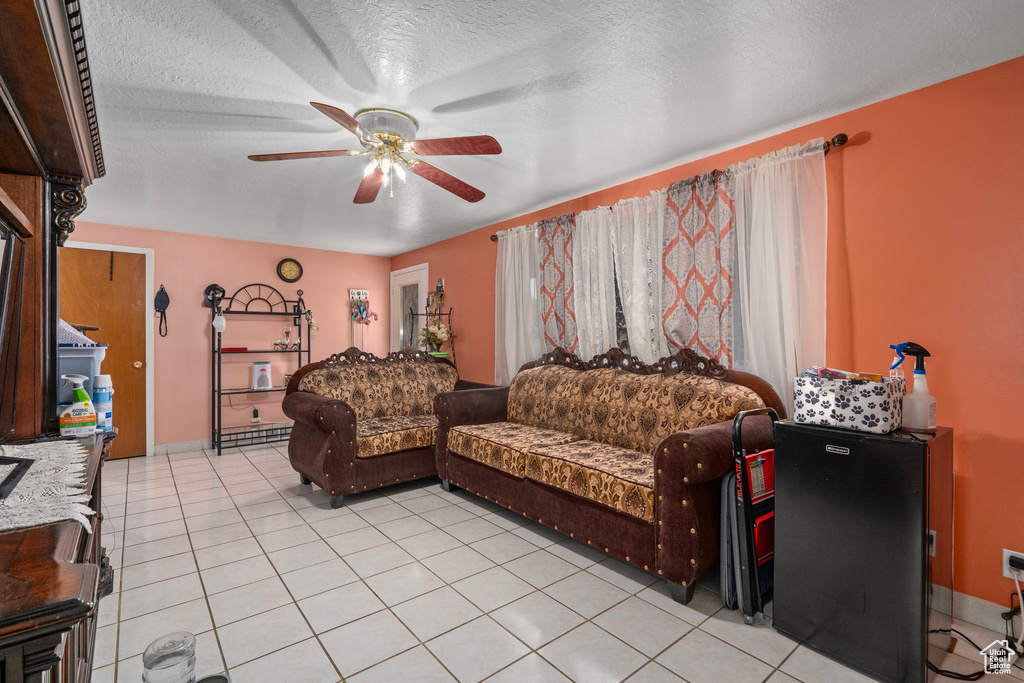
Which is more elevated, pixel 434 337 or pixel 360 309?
pixel 360 309

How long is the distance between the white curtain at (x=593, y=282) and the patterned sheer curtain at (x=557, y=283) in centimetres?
9

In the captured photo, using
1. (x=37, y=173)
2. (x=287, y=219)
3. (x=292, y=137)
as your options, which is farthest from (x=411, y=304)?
(x=37, y=173)

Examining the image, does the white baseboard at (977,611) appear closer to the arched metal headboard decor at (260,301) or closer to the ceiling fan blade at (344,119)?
the ceiling fan blade at (344,119)

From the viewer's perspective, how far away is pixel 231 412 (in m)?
5.39

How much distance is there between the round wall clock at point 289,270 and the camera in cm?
570

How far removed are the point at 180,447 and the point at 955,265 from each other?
6.47 m

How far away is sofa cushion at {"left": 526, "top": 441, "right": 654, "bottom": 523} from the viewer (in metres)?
2.29

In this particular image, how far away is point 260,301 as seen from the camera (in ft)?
18.3

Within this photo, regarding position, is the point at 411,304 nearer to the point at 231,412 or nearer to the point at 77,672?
the point at 231,412

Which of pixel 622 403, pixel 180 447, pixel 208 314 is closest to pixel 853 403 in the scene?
pixel 622 403

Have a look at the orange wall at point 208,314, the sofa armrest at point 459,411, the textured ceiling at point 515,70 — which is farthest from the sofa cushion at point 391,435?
the orange wall at point 208,314

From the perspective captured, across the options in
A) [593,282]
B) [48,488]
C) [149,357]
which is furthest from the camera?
[149,357]

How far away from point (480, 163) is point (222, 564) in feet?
9.10

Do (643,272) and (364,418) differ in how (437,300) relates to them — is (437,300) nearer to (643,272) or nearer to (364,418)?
(364,418)
